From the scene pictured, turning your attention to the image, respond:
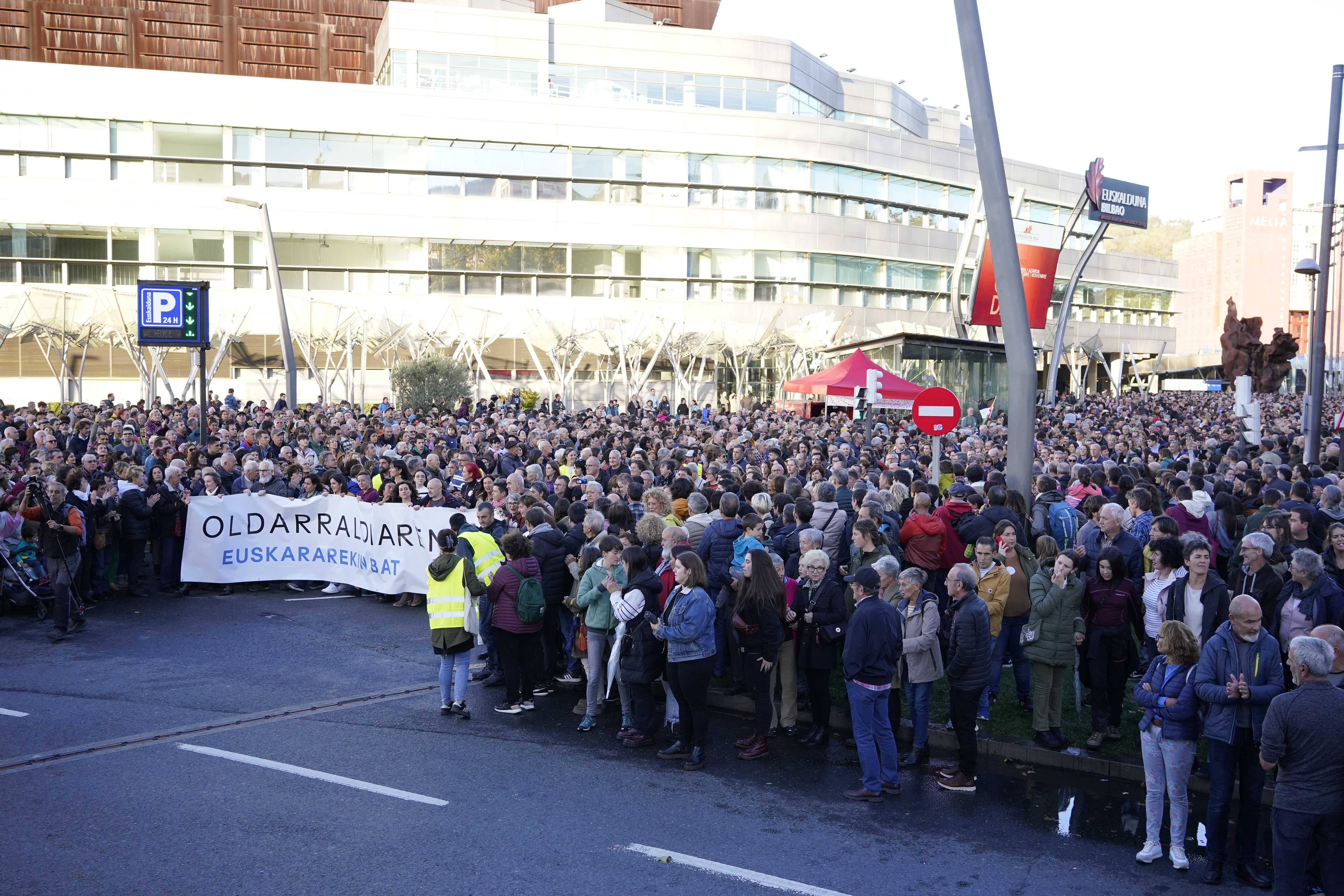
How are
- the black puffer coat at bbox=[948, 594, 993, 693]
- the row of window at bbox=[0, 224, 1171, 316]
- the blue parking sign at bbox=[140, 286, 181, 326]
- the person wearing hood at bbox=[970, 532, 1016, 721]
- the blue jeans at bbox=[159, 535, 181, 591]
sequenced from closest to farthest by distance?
1. the black puffer coat at bbox=[948, 594, 993, 693]
2. the person wearing hood at bbox=[970, 532, 1016, 721]
3. the blue jeans at bbox=[159, 535, 181, 591]
4. the blue parking sign at bbox=[140, 286, 181, 326]
5. the row of window at bbox=[0, 224, 1171, 316]

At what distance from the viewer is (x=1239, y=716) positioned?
5992 mm

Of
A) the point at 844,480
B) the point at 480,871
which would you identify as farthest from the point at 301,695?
the point at 844,480

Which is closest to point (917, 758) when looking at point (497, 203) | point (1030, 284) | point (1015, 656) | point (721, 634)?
point (1015, 656)

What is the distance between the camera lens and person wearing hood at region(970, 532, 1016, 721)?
27.6 feet

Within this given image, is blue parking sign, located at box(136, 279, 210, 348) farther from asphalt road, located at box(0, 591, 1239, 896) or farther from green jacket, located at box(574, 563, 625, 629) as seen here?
green jacket, located at box(574, 563, 625, 629)

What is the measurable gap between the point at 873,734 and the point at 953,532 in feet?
11.6

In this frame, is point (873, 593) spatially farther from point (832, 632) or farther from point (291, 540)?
point (291, 540)

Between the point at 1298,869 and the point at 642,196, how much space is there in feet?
176

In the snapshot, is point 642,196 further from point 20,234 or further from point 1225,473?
point 1225,473

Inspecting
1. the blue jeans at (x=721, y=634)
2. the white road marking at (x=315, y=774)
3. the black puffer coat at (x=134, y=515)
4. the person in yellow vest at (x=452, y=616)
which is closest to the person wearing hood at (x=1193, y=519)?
the blue jeans at (x=721, y=634)

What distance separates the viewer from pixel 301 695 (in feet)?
30.6

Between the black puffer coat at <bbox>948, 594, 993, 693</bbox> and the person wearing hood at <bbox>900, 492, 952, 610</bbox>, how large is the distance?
226 centimetres

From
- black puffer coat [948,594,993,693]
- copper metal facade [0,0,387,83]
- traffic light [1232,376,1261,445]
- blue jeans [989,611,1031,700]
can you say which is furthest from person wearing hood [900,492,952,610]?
copper metal facade [0,0,387,83]

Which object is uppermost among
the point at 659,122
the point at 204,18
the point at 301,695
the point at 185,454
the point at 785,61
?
the point at 204,18
